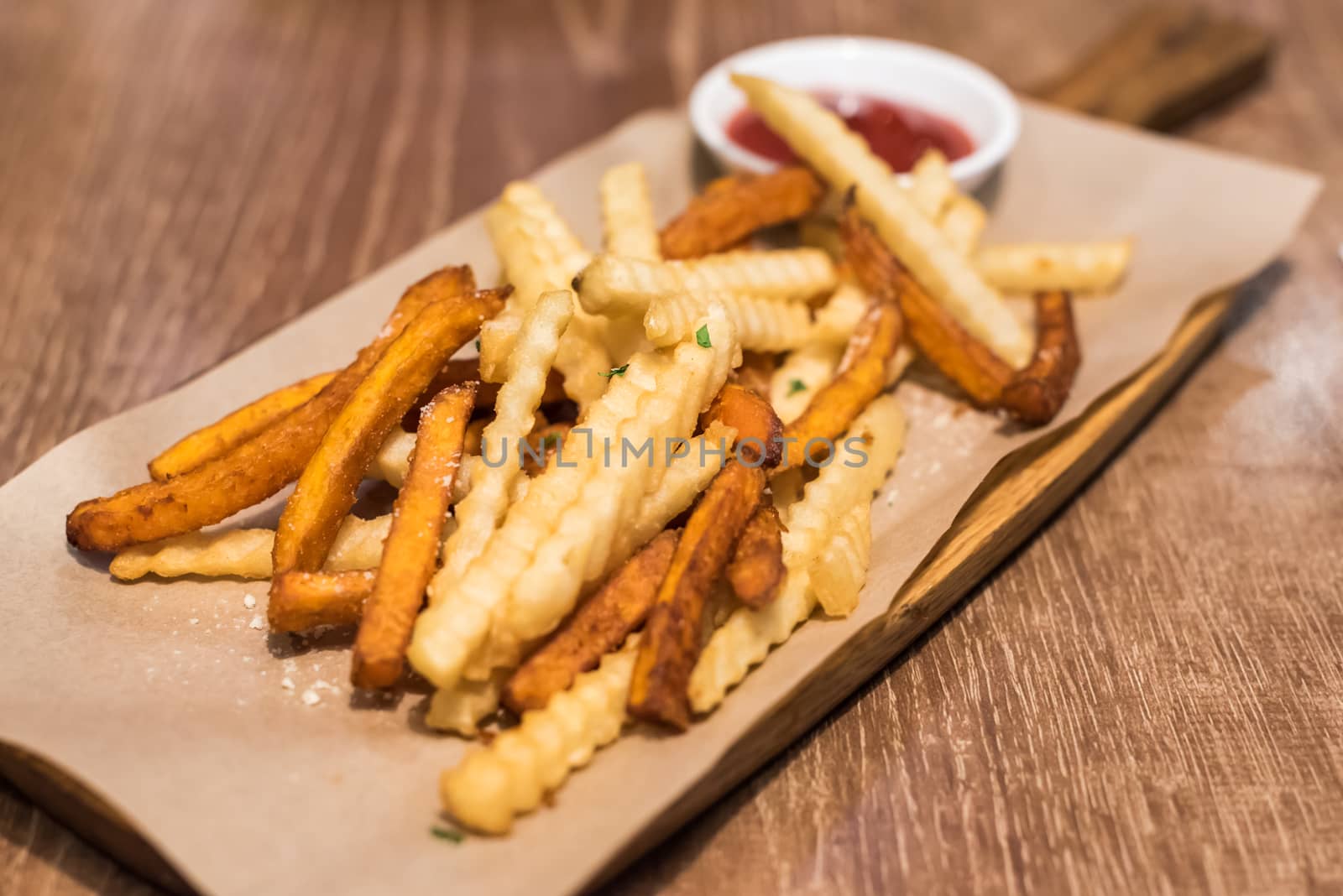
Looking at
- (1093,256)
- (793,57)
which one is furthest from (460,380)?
(793,57)

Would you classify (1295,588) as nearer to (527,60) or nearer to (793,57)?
(793,57)

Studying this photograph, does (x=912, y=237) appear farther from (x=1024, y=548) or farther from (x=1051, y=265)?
(x=1024, y=548)

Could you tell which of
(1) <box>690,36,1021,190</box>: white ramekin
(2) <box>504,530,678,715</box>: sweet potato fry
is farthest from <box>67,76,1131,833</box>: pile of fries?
(1) <box>690,36,1021,190</box>: white ramekin

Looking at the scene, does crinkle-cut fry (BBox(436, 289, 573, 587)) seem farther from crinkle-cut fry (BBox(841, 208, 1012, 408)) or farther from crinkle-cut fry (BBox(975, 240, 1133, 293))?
crinkle-cut fry (BBox(975, 240, 1133, 293))

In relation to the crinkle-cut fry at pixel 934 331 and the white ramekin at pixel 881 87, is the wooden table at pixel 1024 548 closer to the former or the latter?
the crinkle-cut fry at pixel 934 331

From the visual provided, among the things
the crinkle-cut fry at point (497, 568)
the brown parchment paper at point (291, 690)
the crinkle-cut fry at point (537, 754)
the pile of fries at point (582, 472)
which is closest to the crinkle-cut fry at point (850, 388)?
the pile of fries at point (582, 472)

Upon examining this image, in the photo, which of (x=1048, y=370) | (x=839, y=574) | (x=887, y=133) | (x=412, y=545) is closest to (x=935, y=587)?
(x=839, y=574)
